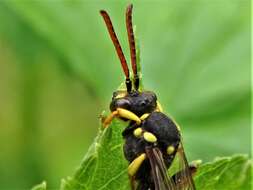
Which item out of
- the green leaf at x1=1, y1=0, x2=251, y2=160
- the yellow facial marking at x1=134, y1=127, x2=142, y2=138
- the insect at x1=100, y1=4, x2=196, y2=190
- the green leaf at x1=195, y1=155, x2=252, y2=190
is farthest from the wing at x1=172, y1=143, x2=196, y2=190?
the green leaf at x1=1, y1=0, x2=251, y2=160

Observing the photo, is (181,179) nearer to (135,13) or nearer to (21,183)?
(21,183)

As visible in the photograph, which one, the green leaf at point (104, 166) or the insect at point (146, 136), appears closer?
the green leaf at point (104, 166)

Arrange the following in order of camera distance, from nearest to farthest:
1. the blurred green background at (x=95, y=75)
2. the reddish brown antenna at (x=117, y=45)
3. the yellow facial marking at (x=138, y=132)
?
the reddish brown antenna at (x=117, y=45) < the yellow facial marking at (x=138, y=132) < the blurred green background at (x=95, y=75)

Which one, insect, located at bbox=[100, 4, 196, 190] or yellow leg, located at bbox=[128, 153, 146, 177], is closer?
yellow leg, located at bbox=[128, 153, 146, 177]

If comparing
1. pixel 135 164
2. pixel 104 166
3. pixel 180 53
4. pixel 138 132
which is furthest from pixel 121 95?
pixel 180 53

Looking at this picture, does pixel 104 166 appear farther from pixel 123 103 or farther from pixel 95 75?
pixel 95 75

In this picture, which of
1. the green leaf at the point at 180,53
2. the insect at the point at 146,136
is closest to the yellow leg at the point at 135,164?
the insect at the point at 146,136

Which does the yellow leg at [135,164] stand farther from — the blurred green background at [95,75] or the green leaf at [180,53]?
the green leaf at [180,53]

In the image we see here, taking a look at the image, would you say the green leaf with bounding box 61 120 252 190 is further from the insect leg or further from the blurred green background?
the blurred green background
